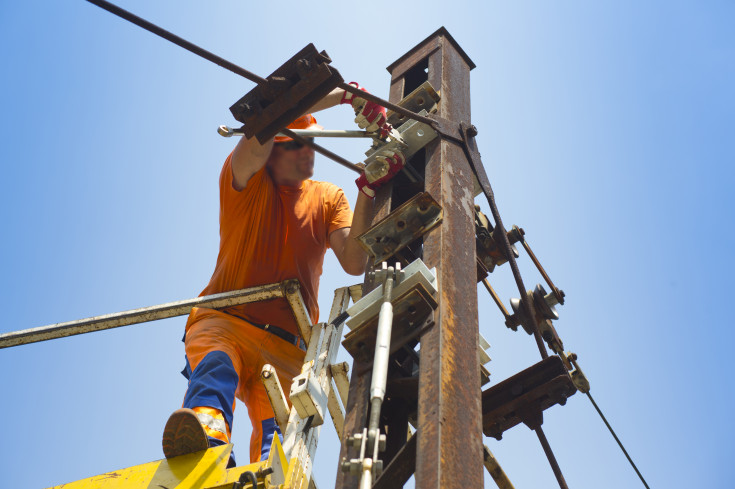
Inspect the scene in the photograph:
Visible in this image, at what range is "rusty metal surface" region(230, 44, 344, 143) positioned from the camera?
125 inches

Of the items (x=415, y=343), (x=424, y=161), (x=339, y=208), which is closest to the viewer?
(x=415, y=343)

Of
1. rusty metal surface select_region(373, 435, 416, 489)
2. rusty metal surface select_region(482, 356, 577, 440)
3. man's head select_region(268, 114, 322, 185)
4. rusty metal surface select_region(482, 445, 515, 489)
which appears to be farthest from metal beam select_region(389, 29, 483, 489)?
man's head select_region(268, 114, 322, 185)

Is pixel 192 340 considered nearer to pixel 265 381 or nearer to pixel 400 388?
pixel 265 381

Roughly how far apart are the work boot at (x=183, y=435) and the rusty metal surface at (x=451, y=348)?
3.58 ft

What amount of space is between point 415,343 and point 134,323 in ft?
6.03

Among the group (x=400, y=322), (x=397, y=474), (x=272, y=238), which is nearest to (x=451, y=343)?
(x=400, y=322)

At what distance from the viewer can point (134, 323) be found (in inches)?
165

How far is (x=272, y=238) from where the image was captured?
4.94 metres

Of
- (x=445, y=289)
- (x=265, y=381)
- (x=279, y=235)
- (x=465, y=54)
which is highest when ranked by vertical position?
(x=465, y=54)

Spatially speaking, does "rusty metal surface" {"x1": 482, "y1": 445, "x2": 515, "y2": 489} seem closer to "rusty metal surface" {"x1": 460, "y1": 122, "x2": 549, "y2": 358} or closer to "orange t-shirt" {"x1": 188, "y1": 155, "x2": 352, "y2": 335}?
"rusty metal surface" {"x1": 460, "y1": 122, "x2": 549, "y2": 358}

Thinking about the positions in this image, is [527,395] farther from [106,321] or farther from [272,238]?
[106,321]

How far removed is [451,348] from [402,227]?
33.8 inches

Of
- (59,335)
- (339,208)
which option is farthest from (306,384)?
(339,208)

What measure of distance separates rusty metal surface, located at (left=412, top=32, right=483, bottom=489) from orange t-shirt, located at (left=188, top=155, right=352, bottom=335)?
56.9 inches
